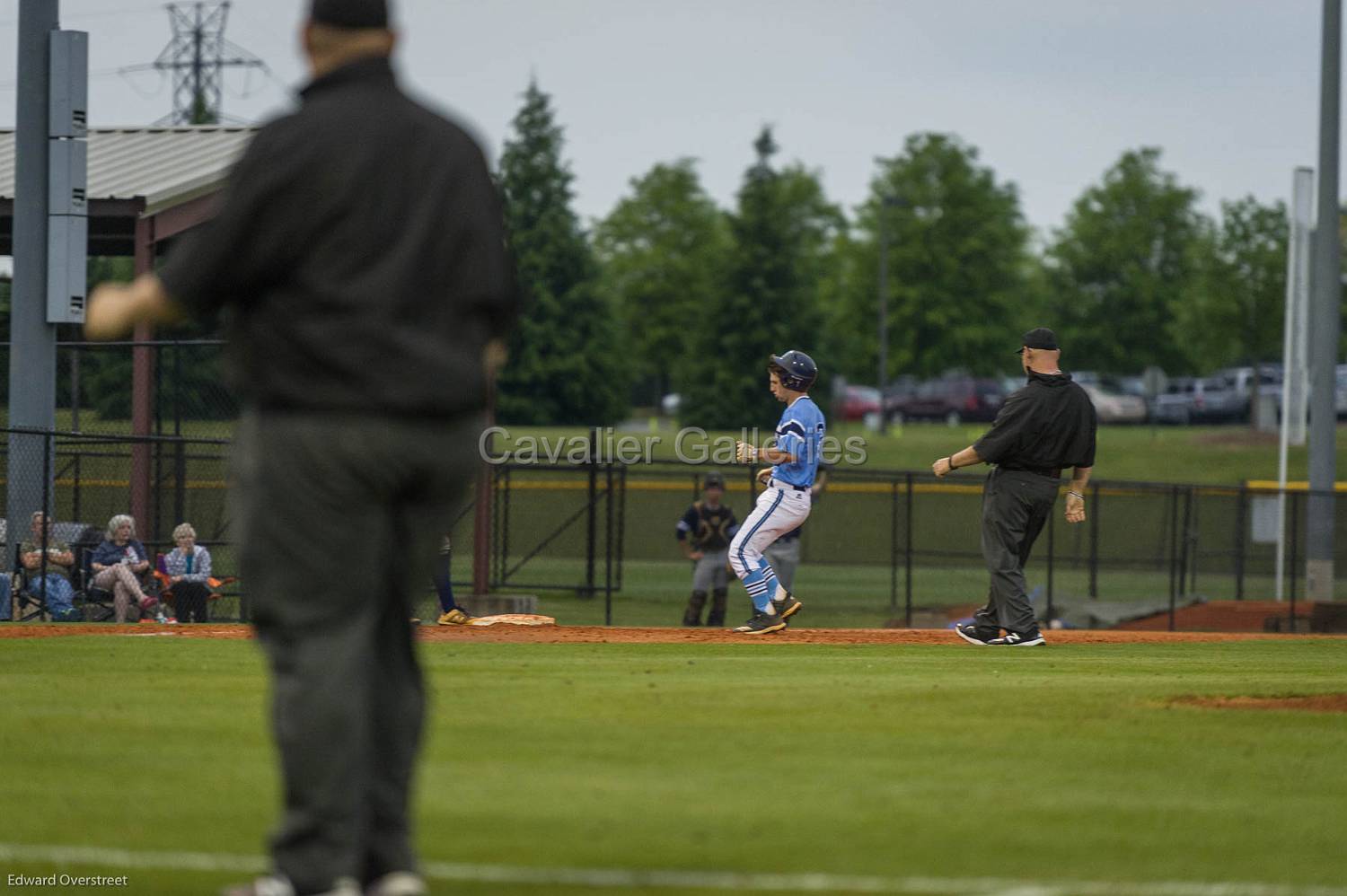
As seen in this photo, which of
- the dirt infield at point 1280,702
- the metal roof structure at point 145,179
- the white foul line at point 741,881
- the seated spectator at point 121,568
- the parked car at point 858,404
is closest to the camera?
the white foul line at point 741,881

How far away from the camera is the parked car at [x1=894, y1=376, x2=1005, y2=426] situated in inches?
2566

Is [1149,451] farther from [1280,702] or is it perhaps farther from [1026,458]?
[1280,702]

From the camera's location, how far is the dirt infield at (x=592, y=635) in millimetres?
13008

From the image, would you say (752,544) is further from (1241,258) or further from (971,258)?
(971,258)

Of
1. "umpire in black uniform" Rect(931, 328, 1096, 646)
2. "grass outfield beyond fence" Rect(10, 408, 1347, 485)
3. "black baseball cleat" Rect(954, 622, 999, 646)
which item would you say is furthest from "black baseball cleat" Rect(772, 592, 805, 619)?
"grass outfield beyond fence" Rect(10, 408, 1347, 485)

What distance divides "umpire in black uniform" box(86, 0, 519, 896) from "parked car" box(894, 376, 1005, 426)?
A: 61.3m

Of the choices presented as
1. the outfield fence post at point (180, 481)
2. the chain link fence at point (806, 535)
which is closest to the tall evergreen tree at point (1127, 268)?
the chain link fence at point (806, 535)

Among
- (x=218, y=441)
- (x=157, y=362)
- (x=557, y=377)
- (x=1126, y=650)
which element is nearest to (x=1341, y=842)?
(x=1126, y=650)

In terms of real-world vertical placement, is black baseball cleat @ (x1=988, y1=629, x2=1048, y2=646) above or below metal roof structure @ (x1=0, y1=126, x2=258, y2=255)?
below

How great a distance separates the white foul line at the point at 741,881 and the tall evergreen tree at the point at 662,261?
6809 cm

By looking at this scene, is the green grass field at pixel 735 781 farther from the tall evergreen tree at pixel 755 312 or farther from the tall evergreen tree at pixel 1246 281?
the tall evergreen tree at pixel 755 312

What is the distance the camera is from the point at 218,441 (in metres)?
17.3

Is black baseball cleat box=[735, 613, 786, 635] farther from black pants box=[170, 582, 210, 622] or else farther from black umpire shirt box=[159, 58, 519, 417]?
black umpire shirt box=[159, 58, 519, 417]

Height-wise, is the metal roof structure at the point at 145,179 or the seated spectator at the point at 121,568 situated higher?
the metal roof structure at the point at 145,179
